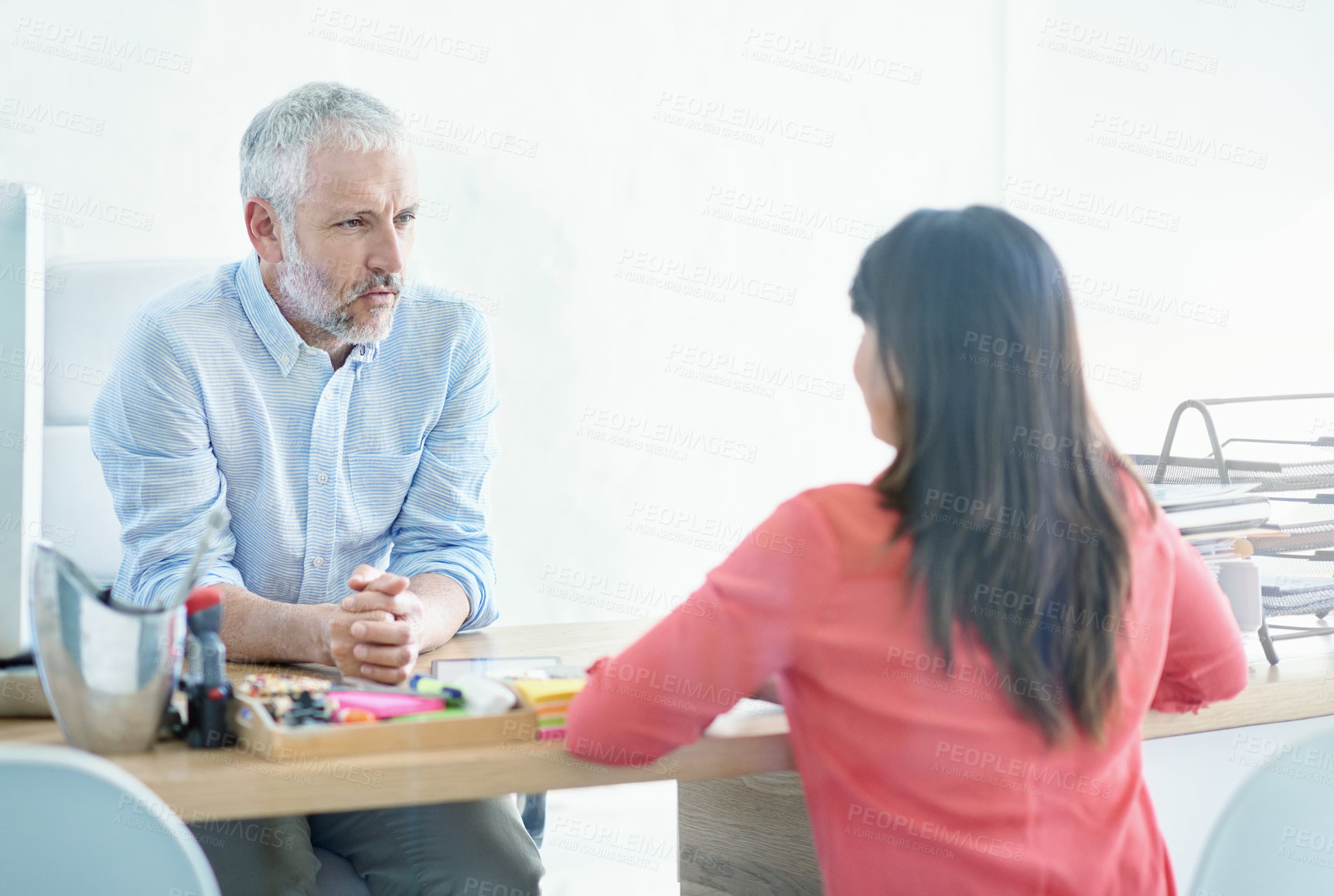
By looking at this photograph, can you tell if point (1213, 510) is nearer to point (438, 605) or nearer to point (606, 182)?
point (438, 605)

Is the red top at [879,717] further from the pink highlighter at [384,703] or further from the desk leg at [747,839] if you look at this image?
the desk leg at [747,839]

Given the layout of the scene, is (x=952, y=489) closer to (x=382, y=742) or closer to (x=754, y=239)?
(x=382, y=742)

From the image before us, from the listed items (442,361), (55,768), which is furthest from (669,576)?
(55,768)

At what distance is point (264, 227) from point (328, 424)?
293 mm

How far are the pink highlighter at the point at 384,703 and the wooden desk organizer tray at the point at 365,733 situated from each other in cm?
2

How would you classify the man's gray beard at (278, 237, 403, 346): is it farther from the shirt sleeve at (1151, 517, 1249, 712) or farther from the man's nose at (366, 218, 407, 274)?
the shirt sleeve at (1151, 517, 1249, 712)

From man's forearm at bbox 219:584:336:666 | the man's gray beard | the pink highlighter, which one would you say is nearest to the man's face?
the man's gray beard

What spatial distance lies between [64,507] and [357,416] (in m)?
0.51

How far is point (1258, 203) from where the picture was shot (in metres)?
2.44

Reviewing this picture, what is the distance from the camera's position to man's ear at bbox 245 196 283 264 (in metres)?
1.53

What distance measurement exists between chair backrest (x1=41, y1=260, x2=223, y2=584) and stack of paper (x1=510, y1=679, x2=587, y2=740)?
1.00 meters

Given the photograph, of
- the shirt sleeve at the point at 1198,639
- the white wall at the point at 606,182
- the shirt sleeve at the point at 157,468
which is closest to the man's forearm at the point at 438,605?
the shirt sleeve at the point at 157,468

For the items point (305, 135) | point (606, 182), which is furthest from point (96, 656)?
point (606, 182)

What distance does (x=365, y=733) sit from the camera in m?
0.87
